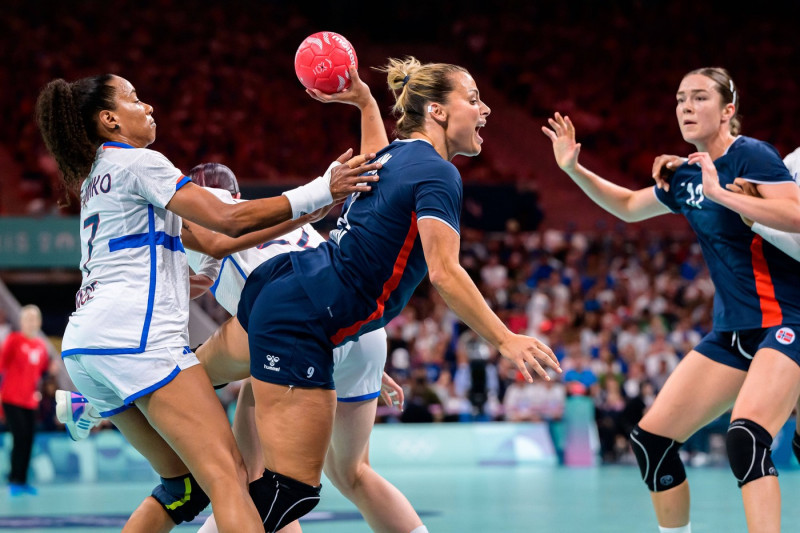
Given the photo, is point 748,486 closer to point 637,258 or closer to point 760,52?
point 637,258

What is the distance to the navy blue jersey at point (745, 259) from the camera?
15.1 ft

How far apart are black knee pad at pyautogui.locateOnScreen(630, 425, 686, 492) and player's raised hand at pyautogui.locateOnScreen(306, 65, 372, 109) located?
A: 2037 millimetres

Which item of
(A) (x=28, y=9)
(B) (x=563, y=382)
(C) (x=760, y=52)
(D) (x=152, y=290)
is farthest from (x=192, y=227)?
(C) (x=760, y=52)

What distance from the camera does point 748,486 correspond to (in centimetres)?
435

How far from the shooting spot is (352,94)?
462cm

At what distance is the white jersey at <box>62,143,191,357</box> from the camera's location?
148 inches

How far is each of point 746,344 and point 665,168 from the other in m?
1.00

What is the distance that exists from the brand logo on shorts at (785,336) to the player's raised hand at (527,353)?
4.84ft

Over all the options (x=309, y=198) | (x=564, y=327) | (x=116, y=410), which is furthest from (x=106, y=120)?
(x=564, y=327)

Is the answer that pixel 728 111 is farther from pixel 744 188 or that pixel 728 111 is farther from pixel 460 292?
pixel 460 292

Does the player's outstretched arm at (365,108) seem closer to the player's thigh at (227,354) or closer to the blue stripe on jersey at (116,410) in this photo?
the player's thigh at (227,354)

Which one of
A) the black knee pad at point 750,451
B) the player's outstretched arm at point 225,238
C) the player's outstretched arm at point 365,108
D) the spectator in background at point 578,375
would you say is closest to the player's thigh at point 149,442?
the player's outstretched arm at point 225,238

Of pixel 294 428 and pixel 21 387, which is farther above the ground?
pixel 294 428

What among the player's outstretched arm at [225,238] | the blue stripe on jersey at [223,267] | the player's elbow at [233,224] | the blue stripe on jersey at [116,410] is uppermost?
the player's elbow at [233,224]
